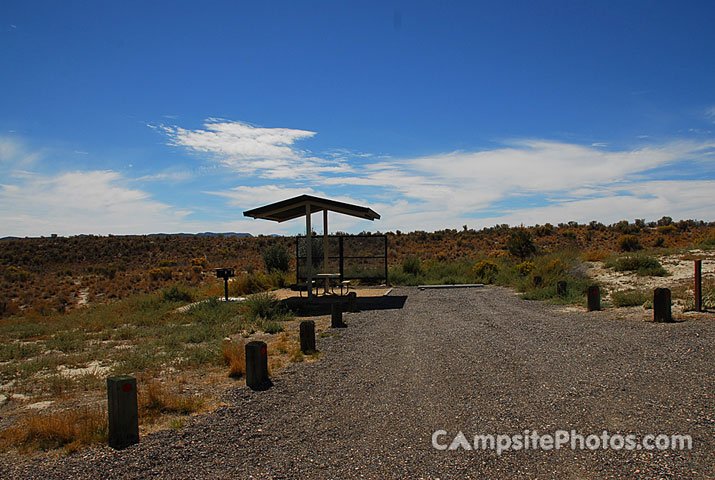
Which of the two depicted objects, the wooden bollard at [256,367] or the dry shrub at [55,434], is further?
the wooden bollard at [256,367]

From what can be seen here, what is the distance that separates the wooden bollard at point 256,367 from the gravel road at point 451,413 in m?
0.26

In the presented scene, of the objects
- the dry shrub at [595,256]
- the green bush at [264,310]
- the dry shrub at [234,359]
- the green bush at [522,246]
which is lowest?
the dry shrub at [234,359]

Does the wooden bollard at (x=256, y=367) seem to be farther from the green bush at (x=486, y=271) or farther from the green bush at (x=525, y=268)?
A: the green bush at (x=486, y=271)

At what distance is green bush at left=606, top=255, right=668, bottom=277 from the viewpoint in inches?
702

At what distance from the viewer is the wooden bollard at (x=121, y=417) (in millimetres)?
5434

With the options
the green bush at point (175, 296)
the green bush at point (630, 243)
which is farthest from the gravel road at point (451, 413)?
the green bush at point (630, 243)

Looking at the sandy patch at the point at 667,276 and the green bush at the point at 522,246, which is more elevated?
the green bush at the point at 522,246

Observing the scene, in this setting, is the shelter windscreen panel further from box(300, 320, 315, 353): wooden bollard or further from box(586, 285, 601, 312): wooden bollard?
box(300, 320, 315, 353): wooden bollard

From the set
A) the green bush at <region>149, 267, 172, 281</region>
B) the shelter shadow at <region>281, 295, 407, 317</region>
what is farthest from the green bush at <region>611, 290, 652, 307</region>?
the green bush at <region>149, 267, 172, 281</region>

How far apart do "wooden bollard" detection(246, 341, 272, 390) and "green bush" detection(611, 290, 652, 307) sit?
10.0 meters

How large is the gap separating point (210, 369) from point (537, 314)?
8536 millimetres

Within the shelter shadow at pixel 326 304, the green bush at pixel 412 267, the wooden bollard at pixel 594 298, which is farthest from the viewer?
the green bush at pixel 412 267

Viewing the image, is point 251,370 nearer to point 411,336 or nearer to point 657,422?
point 411,336

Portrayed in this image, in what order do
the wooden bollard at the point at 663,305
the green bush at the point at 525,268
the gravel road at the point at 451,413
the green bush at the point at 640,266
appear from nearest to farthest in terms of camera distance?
1. the gravel road at the point at 451,413
2. the wooden bollard at the point at 663,305
3. the green bush at the point at 640,266
4. the green bush at the point at 525,268
